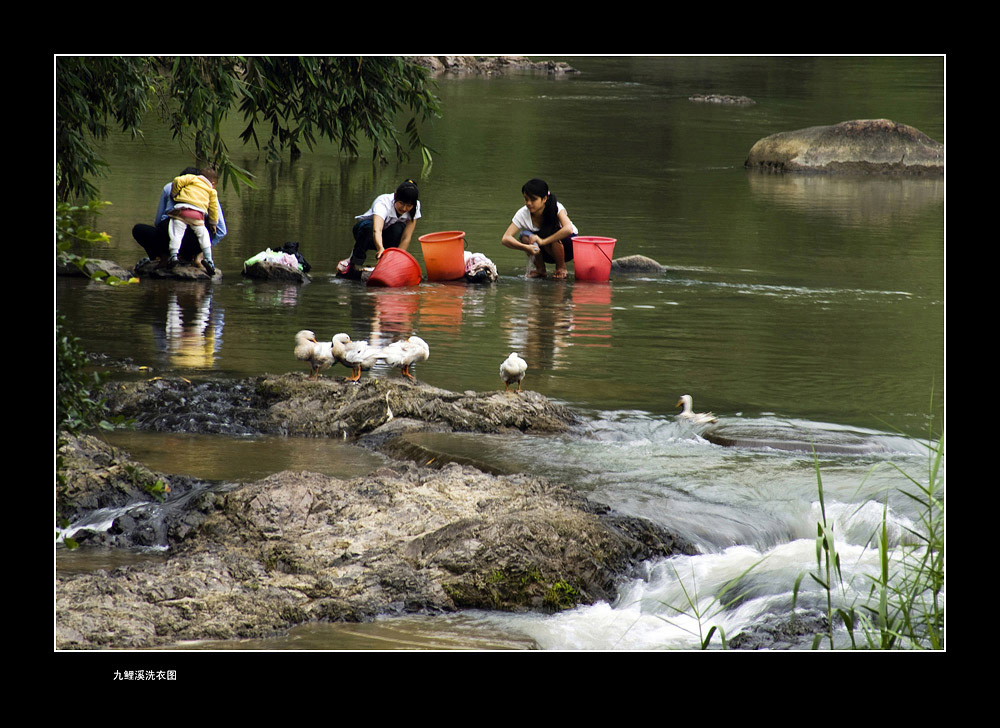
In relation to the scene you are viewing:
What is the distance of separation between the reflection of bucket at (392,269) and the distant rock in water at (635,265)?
2.72m

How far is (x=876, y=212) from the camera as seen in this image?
816 inches

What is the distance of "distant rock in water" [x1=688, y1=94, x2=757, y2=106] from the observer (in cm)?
4309

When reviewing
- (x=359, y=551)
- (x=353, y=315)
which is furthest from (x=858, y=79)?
(x=359, y=551)

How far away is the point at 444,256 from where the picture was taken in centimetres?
1378

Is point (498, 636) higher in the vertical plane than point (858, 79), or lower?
lower

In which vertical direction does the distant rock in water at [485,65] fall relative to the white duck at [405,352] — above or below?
above

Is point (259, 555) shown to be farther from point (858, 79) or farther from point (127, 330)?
point (858, 79)

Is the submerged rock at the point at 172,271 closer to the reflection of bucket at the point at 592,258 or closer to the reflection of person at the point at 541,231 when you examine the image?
the reflection of person at the point at 541,231

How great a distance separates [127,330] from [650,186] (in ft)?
46.4

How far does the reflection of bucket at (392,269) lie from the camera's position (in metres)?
13.4

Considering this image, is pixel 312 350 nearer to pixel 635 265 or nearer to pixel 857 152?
pixel 635 265

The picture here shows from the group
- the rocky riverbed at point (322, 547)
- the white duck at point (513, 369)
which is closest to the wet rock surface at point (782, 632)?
the rocky riverbed at point (322, 547)

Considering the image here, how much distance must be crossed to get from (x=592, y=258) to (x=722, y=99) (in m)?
31.7

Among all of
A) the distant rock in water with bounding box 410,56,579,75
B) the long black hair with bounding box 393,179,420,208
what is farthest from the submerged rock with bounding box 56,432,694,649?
the distant rock in water with bounding box 410,56,579,75
